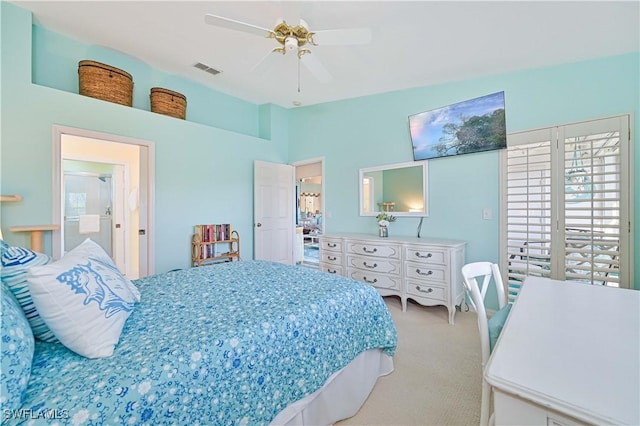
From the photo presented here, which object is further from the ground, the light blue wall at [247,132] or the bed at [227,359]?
the light blue wall at [247,132]

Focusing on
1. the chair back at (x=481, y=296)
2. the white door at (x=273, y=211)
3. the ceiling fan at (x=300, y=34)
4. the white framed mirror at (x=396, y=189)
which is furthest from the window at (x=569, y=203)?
the white door at (x=273, y=211)

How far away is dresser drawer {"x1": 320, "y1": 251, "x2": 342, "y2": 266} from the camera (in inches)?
147

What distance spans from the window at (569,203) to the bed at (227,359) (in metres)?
1.95

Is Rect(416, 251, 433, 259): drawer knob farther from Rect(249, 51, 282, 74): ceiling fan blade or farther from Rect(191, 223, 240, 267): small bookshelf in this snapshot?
Rect(249, 51, 282, 74): ceiling fan blade

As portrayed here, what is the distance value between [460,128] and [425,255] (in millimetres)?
1544

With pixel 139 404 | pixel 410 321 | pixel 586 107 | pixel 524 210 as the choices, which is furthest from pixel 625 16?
pixel 139 404

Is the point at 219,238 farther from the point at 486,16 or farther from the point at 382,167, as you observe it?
the point at 486,16

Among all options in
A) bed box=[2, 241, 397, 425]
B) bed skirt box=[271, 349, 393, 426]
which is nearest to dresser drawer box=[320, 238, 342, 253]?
bed box=[2, 241, 397, 425]

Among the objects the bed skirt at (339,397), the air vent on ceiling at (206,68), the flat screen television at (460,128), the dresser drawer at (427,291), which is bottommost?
the bed skirt at (339,397)

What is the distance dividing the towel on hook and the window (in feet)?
20.3

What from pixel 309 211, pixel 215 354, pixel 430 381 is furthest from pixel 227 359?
pixel 309 211

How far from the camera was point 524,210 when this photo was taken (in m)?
2.84

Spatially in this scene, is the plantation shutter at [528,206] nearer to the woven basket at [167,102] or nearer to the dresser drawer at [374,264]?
the dresser drawer at [374,264]

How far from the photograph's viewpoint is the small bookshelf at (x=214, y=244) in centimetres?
373
